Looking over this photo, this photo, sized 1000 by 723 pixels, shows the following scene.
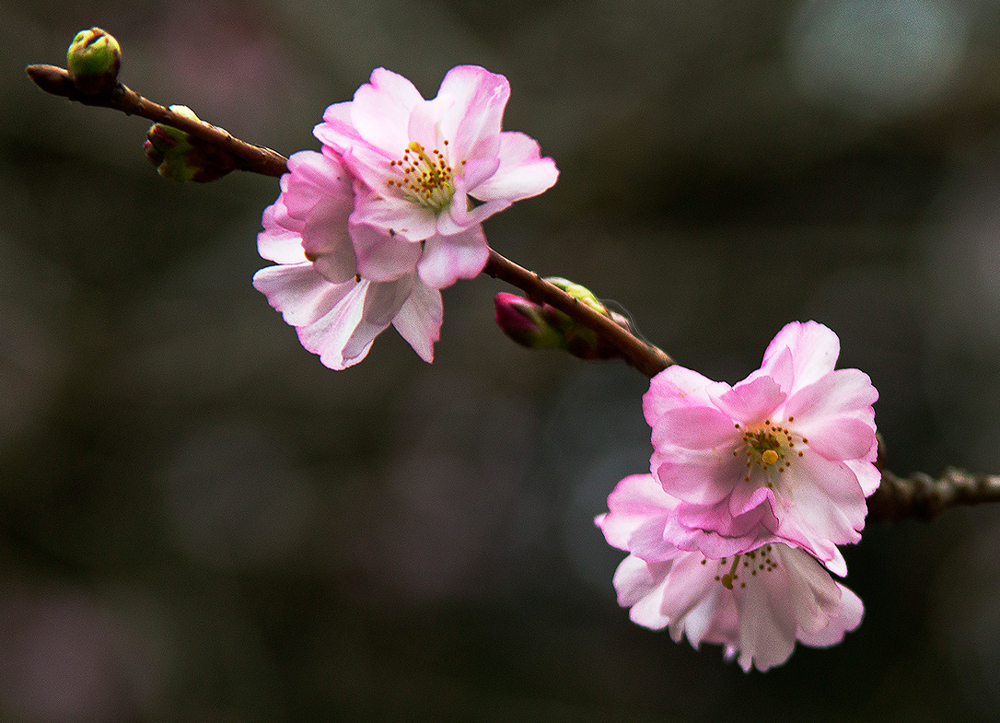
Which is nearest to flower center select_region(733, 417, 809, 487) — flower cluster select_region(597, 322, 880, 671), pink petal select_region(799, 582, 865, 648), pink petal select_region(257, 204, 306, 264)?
flower cluster select_region(597, 322, 880, 671)

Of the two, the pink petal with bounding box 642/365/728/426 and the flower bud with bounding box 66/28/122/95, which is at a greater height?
the flower bud with bounding box 66/28/122/95

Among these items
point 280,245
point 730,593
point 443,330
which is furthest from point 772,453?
point 443,330

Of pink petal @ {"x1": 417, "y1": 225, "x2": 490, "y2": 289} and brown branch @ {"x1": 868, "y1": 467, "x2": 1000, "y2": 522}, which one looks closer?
pink petal @ {"x1": 417, "y1": 225, "x2": 490, "y2": 289}

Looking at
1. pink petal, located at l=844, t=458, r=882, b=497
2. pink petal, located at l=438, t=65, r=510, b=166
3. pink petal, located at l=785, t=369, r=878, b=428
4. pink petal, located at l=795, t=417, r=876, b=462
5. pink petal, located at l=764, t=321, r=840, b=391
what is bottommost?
pink petal, located at l=844, t=458, r=882, b=497

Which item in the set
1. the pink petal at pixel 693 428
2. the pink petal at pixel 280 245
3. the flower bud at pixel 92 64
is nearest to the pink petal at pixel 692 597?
the pink petal at pixel 693 428

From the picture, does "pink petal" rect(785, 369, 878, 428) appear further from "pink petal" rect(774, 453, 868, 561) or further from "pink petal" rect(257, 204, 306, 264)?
"pink petal" rect(257, 204, 306, 264)

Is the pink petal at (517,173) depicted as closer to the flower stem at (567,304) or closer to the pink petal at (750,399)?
the flower stem at (567,304)

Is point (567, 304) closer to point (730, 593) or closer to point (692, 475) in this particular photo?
point (692, 475)
